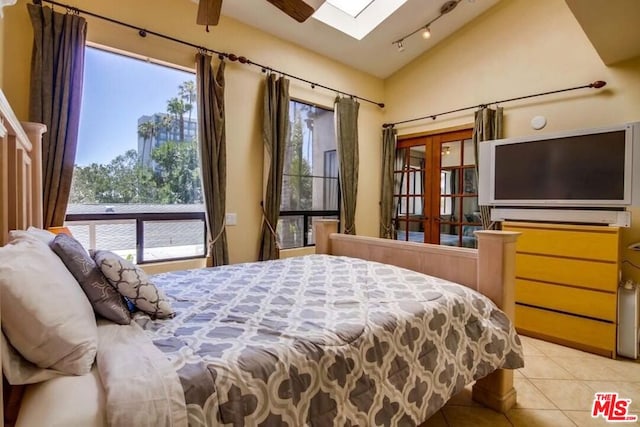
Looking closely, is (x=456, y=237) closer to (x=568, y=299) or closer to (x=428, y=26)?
(x=568, y=299)

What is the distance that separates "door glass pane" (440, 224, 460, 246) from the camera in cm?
393

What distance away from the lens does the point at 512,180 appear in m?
3.12

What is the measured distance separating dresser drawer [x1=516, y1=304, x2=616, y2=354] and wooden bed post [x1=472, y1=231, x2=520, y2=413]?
1.20 metres

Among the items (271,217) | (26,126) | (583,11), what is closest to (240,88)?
(271,217)

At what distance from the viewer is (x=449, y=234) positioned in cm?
400

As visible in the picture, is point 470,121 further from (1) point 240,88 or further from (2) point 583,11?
(1) point 240,88

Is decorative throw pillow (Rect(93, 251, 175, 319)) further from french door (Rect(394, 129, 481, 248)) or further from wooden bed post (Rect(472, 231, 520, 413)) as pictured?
french door (Rect(394, 129, 481, 248))

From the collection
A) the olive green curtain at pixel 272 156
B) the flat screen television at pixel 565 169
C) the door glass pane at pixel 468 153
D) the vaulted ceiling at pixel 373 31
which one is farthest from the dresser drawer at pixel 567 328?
the vaulted ceiling at pixel 373 31

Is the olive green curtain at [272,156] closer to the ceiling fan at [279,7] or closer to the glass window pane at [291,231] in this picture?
the glass window pane at [291,231]

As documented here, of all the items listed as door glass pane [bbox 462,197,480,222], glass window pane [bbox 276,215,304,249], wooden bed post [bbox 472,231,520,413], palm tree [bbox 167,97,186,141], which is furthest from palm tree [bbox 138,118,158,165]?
door glass pane [bbox 462,197,480,222]

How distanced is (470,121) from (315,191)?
193 cm

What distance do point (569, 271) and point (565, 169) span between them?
0.85 metres

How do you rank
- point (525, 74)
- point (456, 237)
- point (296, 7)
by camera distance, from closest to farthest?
point (296, 7) → point (525, 74) → point (456, 237)

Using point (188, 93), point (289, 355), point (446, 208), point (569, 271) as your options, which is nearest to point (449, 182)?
point (446, 208)
